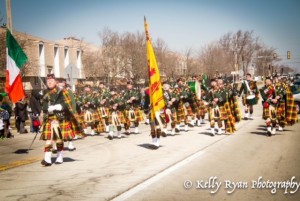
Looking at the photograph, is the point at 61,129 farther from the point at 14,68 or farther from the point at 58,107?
the point at 14,68

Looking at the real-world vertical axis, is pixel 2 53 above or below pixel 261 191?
above

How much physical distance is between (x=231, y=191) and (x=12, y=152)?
7960 mm

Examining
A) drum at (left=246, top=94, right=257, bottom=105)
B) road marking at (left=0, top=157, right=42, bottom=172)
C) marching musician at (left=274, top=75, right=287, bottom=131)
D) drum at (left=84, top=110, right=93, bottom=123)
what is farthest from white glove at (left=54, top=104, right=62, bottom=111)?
drum at (left=246, top=94, right=257, bottom=105)

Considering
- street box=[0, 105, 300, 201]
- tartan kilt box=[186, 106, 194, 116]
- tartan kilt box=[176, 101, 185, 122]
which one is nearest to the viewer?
street box=[0, 105, 300, 201]

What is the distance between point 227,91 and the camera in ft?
44.7

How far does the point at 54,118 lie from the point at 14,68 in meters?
2.42

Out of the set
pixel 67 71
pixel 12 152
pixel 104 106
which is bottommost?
pixel 12 152

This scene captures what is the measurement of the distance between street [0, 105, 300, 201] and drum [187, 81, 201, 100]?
169 inches

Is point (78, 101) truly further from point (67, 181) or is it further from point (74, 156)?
point (67, 181)

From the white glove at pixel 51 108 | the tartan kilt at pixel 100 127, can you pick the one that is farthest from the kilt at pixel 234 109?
the white glove at pixel 51 108

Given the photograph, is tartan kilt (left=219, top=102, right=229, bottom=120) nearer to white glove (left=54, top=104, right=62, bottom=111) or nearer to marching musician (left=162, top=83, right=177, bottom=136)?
marching musician (left=162, top=83, right=177, bottom=136)

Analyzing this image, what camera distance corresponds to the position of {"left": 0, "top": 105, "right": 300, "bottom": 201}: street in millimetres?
6137

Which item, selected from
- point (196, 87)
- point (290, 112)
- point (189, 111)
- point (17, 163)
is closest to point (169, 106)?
point (189, 111)

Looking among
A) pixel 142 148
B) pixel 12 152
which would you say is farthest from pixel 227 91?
pixel 12 152
